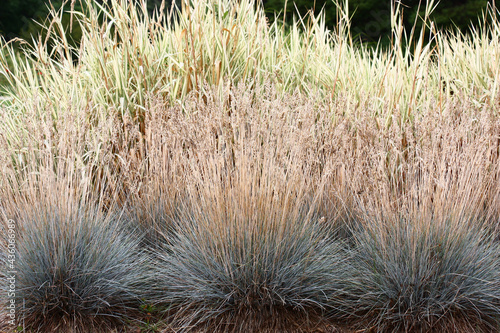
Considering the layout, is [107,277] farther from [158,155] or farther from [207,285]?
[158,155]

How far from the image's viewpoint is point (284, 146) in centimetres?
251

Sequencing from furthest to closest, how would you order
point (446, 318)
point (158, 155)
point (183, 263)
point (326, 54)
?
point (326, 54) < point (158, 155) < point (183, 263) < point (446, 318)

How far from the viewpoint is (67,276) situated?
7.34 feet

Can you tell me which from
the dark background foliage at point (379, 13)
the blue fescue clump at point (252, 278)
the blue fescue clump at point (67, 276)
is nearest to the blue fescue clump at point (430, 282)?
the blue fescue clump at point (252, 278)

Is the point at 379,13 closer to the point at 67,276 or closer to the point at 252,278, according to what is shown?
the point at 252,278

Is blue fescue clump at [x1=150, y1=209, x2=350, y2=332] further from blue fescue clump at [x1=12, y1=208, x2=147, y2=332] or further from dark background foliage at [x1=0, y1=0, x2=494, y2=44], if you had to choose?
dark background foliage at [x1=0, y1=0, x2=494, y2=44]

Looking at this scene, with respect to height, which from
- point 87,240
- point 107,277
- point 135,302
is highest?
point 87,240

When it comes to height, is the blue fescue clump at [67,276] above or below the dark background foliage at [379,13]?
above

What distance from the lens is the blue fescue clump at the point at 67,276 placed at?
7.25 ft

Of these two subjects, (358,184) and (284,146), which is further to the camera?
(358,184)

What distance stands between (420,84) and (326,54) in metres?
0.91

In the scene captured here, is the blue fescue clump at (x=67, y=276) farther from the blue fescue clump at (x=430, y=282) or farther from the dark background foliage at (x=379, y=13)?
the dark background foliage at (x=379, y=13)

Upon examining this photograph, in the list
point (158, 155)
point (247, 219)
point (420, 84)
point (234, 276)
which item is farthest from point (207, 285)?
point (420, 84)

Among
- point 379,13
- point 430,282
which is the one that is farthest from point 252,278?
point 379,13
